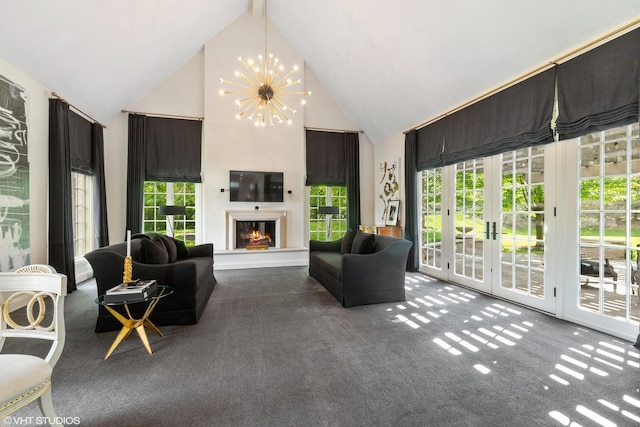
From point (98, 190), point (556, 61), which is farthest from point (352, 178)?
point (98, 190)

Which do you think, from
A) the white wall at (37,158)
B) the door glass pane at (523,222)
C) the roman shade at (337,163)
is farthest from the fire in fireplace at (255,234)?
the door glass pane at (523,222)

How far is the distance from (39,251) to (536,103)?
262 inches

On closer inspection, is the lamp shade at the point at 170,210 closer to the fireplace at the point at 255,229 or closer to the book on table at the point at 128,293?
the fireplace at the point at 255,229

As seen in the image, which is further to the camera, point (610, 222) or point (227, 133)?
point (227, 133)

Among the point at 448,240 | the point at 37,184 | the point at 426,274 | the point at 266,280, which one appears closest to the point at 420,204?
the point at 448,240

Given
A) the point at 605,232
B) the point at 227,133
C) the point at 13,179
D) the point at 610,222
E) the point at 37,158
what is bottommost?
the point at 605,232

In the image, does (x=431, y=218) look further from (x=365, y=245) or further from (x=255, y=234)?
(x=255, y=234)

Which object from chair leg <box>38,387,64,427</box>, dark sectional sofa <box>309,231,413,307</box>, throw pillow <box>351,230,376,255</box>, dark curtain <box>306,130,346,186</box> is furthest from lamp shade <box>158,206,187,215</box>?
chair leg <box>38,387,64,427</box>

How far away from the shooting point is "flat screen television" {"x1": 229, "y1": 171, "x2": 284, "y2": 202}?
20.4 ft

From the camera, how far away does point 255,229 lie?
6465 millimetres

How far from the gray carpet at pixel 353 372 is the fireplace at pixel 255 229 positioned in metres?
2.94

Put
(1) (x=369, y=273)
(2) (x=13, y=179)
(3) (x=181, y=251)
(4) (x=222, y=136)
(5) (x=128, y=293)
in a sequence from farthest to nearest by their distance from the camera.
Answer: (4) (x=222, y=136) → (3) (x=181, y=251) → (1) (x=369, y=273) → (2) (x=13, y=179) → (5) (x=128, y=293)

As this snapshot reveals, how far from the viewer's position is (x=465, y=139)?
14.1 ft

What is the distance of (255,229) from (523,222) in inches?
→ 197
